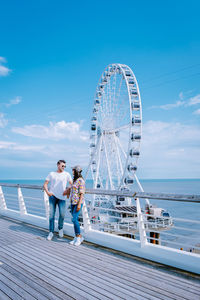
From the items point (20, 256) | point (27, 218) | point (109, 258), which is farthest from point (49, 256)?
point (27, 218)

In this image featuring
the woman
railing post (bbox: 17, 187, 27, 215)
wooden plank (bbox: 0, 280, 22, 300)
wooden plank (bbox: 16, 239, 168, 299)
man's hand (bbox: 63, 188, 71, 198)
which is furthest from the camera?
railing post (bbox: 17, 187, 27, 215)

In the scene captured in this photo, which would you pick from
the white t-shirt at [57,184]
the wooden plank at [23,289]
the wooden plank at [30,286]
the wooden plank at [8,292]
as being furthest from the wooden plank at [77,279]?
the white t-shirt at [57,184]

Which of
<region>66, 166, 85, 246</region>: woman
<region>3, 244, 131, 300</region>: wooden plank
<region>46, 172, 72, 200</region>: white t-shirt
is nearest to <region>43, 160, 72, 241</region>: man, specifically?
<region>46, 172, 72, 200</region>: white t-shirt

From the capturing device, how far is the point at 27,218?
626cm

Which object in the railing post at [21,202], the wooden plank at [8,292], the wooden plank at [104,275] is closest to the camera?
the wooden plank at [8,292]

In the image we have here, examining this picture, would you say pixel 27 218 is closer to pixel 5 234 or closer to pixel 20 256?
pixel 5 234

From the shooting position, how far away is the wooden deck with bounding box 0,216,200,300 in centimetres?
257

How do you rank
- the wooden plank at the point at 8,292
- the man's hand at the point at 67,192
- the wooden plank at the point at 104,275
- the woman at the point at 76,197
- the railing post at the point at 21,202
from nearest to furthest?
the wooden plank at the point at 8,292
the wooden plank at the point at 104,275
the woman at the point at 76,197
the man's hand at the point at 67,192
the railing post at the point at 21,202

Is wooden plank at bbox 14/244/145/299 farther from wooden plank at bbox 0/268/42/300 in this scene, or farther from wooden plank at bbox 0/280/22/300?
wooden plank at bbox 0/280/22/300

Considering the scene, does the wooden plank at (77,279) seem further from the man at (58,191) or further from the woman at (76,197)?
the man at (58,191)

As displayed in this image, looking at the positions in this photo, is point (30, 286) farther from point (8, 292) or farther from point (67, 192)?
point (67, 192)

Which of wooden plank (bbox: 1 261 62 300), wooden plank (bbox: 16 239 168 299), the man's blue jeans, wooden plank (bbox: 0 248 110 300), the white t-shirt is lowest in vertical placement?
wooden plank (bbox: 16 239 168 299)

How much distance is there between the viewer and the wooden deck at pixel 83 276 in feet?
8.44

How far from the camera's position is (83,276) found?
3.01 metres
